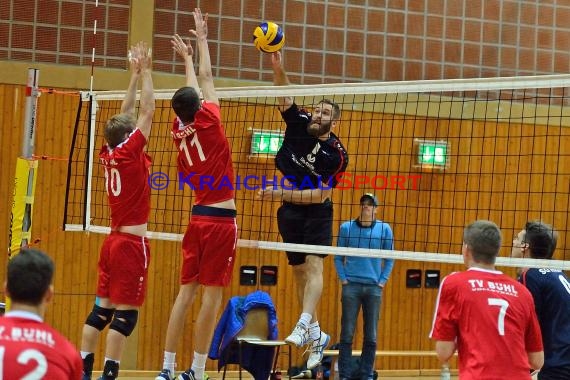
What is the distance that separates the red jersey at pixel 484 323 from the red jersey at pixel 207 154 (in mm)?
3110

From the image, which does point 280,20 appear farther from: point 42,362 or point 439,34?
point 42,362

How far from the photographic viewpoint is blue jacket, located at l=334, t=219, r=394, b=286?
37.8 ft

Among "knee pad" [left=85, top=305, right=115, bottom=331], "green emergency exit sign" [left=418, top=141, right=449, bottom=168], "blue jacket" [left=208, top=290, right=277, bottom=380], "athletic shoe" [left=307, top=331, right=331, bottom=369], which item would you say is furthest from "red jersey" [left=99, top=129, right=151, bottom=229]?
"green emergency exit sign" [left=418, top=141, right=449, bottom=168]

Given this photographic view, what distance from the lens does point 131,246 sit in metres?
7.86

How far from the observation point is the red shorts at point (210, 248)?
7.89m

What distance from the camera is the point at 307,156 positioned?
8.70m

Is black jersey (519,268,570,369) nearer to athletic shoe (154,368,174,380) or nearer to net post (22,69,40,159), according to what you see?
athletic shoe (154,368,174,380)

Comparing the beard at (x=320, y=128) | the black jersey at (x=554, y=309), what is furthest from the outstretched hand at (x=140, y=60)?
the black jersey at (x=554, y=309)

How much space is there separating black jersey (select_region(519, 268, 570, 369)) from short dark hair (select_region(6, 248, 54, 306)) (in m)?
3.92

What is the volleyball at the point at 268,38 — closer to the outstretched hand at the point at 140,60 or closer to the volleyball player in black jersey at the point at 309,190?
the volleyball player in black jersey at the point at 309,190

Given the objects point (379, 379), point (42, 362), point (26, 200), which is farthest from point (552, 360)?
point (379, 379)

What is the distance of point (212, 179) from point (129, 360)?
5.26 meters

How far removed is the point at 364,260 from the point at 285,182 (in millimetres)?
1560

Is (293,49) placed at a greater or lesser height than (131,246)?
greater
